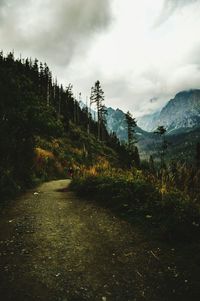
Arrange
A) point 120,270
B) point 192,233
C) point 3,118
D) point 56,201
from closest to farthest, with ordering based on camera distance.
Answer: point 120,270, point 192,233, point 56,201, point 3,118

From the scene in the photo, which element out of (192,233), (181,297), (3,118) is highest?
(3,118)

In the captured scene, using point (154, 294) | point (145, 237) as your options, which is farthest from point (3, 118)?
point (154, 294)

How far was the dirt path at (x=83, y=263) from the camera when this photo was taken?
3711 mm

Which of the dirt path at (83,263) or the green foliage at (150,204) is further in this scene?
the green foliage at (150,204)

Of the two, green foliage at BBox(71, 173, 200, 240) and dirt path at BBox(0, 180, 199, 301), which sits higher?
green foliage at BBox(71, 173, 200, 240)

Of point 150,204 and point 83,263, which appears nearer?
point 83,263

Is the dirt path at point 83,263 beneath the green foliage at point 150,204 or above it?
beneath

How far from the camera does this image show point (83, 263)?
4590mm

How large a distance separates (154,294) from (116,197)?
197 inches

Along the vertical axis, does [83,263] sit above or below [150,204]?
A: below

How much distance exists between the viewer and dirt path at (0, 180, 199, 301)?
12.2 ft

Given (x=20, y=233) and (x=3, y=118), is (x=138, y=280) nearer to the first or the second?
(x=20, y=233)

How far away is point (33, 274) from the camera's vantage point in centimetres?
414

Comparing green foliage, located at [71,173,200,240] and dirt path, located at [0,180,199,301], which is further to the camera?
green foliage, located at [71,173,200,240]
